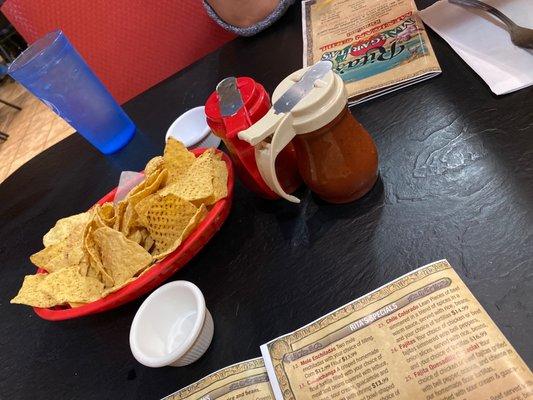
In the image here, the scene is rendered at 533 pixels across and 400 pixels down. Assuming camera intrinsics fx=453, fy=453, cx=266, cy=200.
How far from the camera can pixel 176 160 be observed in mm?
805

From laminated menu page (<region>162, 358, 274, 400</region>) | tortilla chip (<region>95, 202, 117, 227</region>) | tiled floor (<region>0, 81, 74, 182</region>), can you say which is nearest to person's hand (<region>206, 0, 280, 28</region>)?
tortilla chip (<region>95, 202, 117, 227</region>)

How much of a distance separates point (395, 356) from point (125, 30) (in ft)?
4.78

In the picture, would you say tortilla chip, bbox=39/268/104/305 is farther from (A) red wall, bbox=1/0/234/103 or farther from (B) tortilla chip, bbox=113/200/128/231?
(A) red wall, bbox=1/0/234/103

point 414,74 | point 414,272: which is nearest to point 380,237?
point 414,272

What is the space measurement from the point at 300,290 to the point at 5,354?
0.55 metres

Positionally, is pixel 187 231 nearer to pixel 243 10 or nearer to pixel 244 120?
pixel 244 120

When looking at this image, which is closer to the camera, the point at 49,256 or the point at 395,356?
the point at 395,356

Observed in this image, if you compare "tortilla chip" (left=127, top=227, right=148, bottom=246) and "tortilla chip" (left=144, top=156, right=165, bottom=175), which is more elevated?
"tortilla chip" (left=144, top=156, right=165, bottom=175)

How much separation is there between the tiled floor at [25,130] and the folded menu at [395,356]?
3.07 meters

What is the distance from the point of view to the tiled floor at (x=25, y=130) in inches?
130

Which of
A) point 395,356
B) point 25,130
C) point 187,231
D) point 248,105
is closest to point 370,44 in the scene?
point 248,105

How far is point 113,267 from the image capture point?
28.6 inches

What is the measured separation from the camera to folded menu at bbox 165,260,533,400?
0.46 metres

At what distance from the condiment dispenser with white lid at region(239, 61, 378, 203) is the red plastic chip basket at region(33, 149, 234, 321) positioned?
0.42 ft
